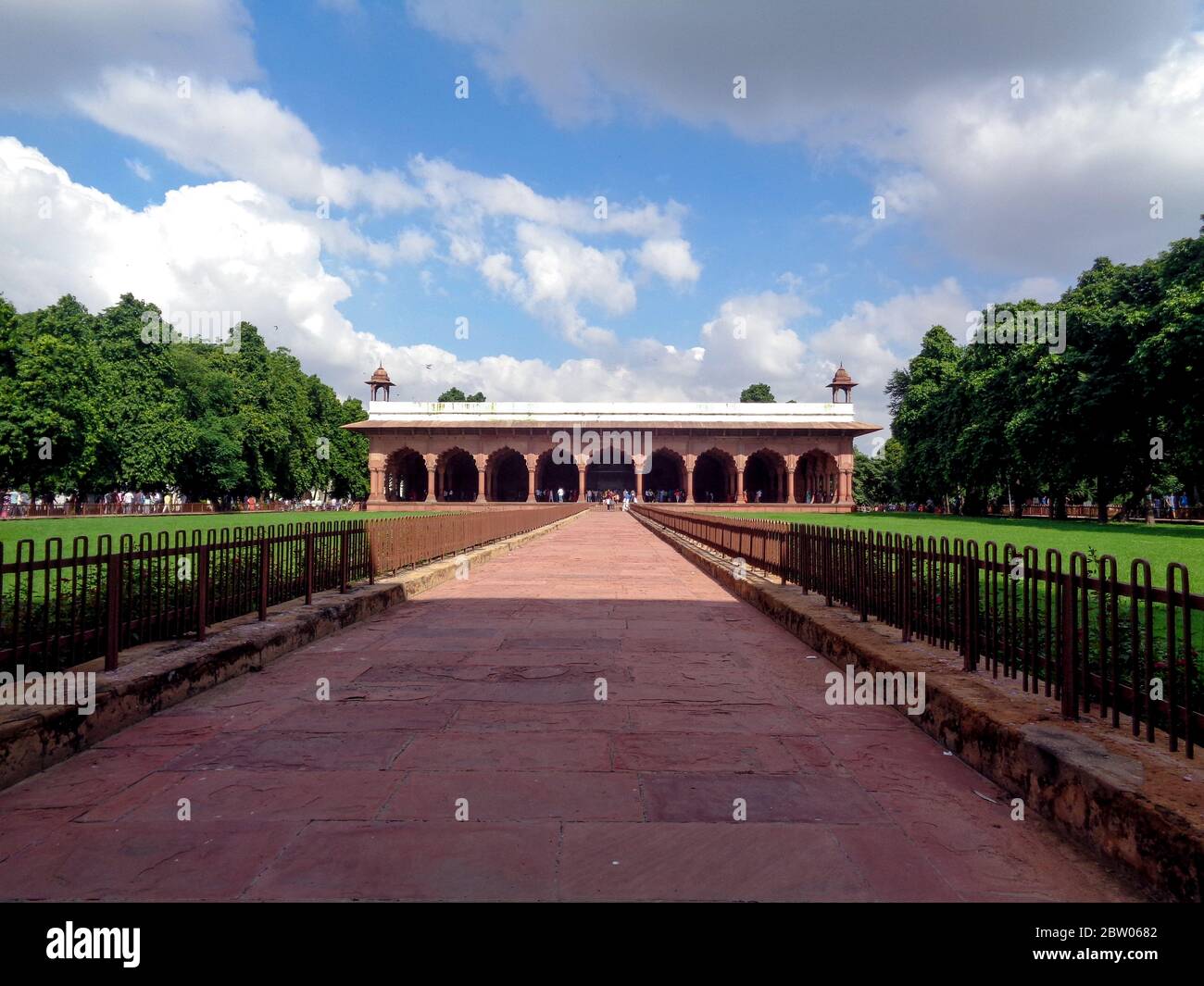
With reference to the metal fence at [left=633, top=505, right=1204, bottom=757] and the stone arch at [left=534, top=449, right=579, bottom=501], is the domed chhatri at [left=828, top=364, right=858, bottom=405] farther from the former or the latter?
the metal fence at [left=633, top=505, right=1204, bottom=757]

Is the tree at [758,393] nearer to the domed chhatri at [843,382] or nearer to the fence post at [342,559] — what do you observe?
the domed chhatri at [843,382]

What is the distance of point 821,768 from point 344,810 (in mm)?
1973

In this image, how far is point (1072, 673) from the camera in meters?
3.36

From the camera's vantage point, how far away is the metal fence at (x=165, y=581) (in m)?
4.01

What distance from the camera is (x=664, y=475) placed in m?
59.4

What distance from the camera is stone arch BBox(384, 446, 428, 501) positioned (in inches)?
1982

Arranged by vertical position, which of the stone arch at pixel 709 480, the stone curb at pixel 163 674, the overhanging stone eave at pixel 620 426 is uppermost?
the overhanging stone eave at pixel 620 426

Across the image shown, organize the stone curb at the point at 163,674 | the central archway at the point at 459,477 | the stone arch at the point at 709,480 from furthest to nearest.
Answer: the stone arch at the point at 709,480 → the central archway at the point at 459,477 → the stone curb at the point at 163,674

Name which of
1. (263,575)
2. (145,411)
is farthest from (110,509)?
(263,575)

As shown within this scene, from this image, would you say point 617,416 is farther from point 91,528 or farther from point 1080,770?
point 1080,770

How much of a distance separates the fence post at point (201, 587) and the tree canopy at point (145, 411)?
2704 centimetres

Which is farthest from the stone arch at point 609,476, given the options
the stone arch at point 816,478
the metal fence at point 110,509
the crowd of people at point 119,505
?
the metal fence at point 110,509
